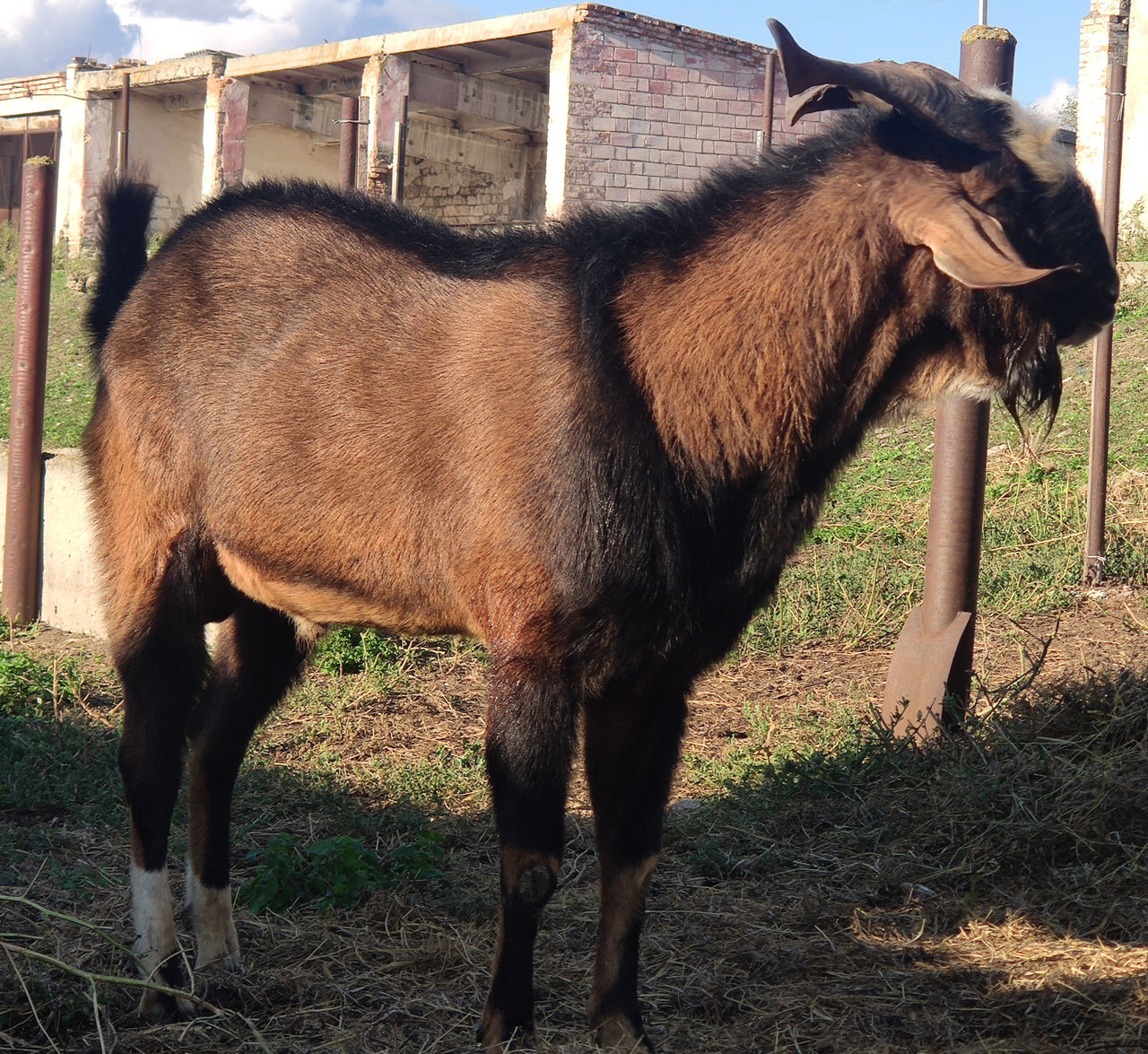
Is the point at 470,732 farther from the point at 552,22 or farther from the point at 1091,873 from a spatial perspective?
the point at 552,22

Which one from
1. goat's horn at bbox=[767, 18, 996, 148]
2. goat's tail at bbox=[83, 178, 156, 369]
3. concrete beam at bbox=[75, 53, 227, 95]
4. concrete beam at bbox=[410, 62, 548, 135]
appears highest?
concrete beam at bbox=[75, 53, 227, 95]

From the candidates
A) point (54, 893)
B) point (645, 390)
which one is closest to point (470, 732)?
point (54, 893)

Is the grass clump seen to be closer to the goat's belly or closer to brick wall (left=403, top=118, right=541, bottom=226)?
the goat's belly

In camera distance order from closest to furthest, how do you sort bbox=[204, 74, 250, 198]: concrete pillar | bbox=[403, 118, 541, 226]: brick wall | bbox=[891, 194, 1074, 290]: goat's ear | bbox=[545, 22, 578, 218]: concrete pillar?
bbox=[891, 194, 1074, 290]: goat's ear, bbox=[545, 22, 578, 218]: concrete pillar, bbox=[204, 74, 250, 198]: concrete pillar, bbox=[403, 118, 541, 226]: brick wall

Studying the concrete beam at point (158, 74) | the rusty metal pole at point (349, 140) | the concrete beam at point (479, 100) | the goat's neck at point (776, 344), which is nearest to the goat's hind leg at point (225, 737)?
the goat's neck at point (776, 344)

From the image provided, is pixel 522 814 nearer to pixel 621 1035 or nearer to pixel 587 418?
pixel 621 1035

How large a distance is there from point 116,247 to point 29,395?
3.19 metres

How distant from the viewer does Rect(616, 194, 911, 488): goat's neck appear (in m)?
2.85

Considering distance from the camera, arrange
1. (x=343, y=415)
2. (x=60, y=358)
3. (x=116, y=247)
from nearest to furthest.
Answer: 1. (x=343, y=415)
2. (x=116, y=247)
3. (x=60, y=358)

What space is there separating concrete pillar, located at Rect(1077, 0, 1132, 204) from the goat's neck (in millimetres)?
10393

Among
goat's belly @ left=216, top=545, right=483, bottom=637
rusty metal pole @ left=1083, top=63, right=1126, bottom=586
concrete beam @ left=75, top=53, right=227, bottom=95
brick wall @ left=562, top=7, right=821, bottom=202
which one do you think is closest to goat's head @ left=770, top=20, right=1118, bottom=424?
goat's belly @ left=216, top=545, right=483, bottom=637

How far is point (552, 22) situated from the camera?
15180mm

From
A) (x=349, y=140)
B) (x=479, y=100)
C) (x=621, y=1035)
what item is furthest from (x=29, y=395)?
(x=479, y=100)

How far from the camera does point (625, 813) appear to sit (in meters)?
3.24
